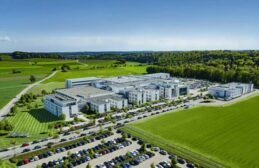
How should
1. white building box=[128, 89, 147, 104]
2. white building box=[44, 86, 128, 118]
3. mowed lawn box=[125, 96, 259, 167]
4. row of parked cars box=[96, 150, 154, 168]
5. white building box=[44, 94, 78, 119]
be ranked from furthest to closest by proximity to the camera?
white building box=[128, 89, 147, 104] < white building box=[44, 86, 128, 118] < white building box=[44, 94, 78, 119] < mowed lawn box=[125, 96, 259, 167] < row of parked cars box=[96, 150, 154, 168]

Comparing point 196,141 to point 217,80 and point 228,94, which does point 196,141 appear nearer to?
point 228,94

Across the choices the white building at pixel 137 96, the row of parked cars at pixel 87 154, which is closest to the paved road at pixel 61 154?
the row of parked cars at pixel 87 154

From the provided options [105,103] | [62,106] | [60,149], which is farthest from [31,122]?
[60,149]

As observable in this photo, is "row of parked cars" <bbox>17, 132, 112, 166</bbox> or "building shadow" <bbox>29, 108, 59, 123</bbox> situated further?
"building shadow" <bbox>29, 108, 59, 123</bbox>

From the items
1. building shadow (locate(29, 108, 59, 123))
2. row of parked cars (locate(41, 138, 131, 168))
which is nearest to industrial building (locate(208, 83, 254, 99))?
row of parked cars (locate(41, 138, 131, 168))

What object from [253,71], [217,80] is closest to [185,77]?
[217,80]

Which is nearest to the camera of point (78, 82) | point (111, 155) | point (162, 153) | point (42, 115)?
point (111, 155)

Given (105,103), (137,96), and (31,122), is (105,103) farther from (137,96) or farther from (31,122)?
(31,122)

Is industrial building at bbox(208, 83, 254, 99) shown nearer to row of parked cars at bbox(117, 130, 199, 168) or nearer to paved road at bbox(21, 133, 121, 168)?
row of parked cars at bbox(117, 130, 199, 168)
